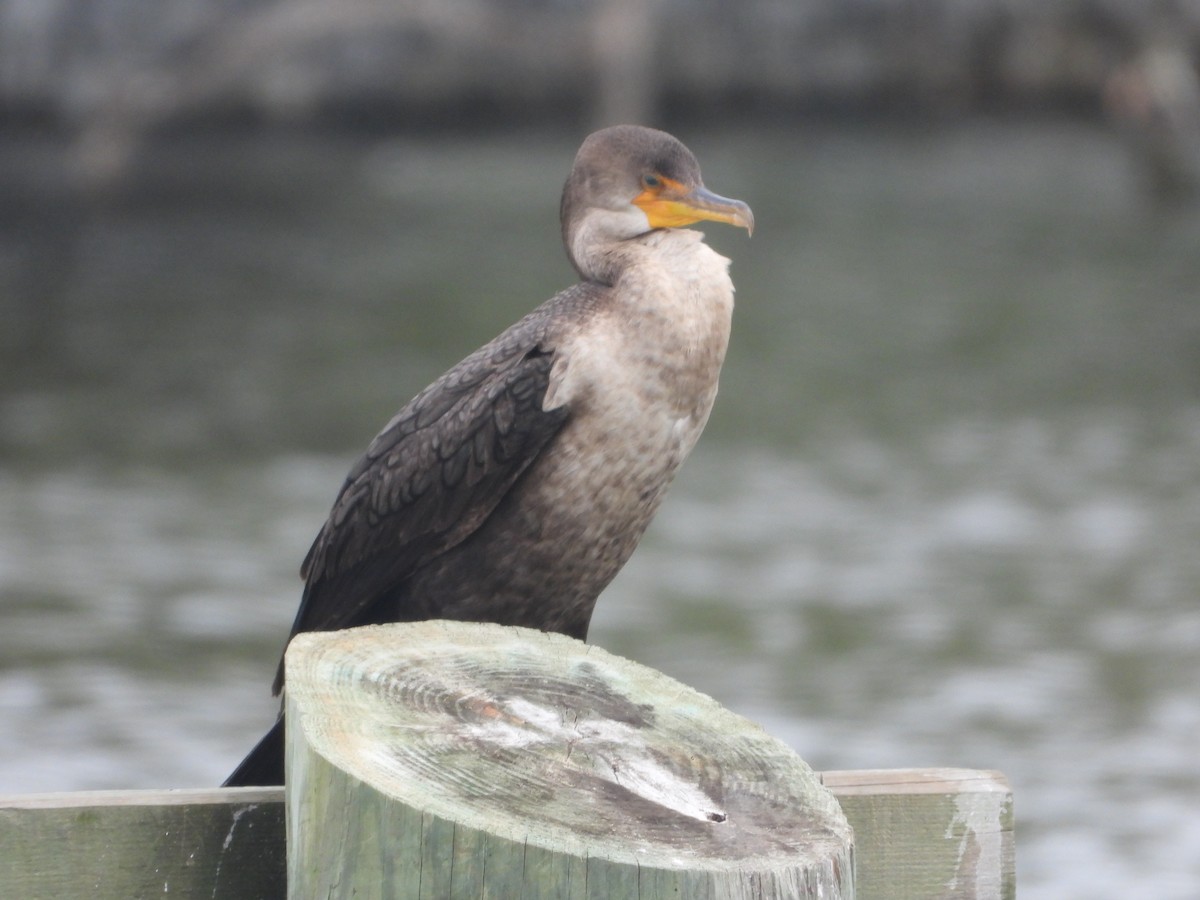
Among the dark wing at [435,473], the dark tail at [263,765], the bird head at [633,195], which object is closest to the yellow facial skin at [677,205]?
the bird head at [633,195]

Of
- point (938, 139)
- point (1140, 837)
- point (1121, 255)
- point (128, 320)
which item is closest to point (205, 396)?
point (128, 320)

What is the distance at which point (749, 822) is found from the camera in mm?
1790

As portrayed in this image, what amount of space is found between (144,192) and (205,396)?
7.25 metres

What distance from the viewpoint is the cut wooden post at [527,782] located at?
1.67 metres

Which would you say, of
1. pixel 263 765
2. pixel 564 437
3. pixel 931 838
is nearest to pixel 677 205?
pixel 564 437

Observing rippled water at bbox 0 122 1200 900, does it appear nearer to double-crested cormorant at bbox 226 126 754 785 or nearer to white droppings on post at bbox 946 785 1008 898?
double-crested cormorant at bbox 226 126 754 785

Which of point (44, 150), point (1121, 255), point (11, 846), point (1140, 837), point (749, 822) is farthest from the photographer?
point (44, 150)

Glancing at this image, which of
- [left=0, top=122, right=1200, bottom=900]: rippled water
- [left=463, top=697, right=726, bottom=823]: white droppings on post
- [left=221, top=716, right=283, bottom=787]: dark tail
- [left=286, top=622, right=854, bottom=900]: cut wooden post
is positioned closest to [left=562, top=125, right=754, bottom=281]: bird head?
[left=221, top=716, right=283, bottom=787]: dark tail

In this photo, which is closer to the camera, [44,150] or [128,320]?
[128,320]

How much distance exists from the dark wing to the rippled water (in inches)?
94.7

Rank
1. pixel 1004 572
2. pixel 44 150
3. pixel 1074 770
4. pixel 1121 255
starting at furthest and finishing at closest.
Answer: pixel 44 150, pixel 1121 255, pixel 1004 572, pixel 1074 770

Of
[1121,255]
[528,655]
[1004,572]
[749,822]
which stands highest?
[1121,255]

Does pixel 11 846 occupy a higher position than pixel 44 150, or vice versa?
pixel 44 150

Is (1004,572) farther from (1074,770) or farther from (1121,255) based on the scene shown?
(1121,255)
